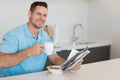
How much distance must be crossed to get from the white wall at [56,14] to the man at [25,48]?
122cm

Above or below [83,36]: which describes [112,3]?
above

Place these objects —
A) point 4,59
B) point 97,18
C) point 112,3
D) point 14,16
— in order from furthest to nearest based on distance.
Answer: point 97,18, point 112,3, point 14,16, point 4,59

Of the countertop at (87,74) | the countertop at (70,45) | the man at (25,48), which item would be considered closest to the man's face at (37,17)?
the man at (25,48)

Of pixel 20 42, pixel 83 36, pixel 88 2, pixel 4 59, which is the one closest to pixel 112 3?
pixel 88 2

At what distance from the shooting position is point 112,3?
12.9ft

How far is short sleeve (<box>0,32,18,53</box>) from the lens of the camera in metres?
2.01

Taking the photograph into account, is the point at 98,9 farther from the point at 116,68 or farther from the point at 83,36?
the point at 116,68

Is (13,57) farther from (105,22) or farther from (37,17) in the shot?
(105,22)

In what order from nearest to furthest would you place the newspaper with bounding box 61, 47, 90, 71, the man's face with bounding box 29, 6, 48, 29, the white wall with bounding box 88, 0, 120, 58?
Answer: the newspaper with bounding box 61, 47, 90, 71 < the man's face with bounding box 29, 6, 48, 29 < the white wall with bounding box 88, 0, 120, 58

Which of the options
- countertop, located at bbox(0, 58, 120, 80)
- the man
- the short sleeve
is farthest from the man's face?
countertop, located at bbox(0, 58, 120, 80)

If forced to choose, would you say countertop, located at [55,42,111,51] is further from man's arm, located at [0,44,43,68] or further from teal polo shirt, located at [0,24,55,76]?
man's arm, located at [0,44,43,68]

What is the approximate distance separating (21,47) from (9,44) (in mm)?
140

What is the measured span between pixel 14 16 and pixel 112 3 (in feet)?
5.19

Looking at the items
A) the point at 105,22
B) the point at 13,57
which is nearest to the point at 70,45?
the point at 105,22
